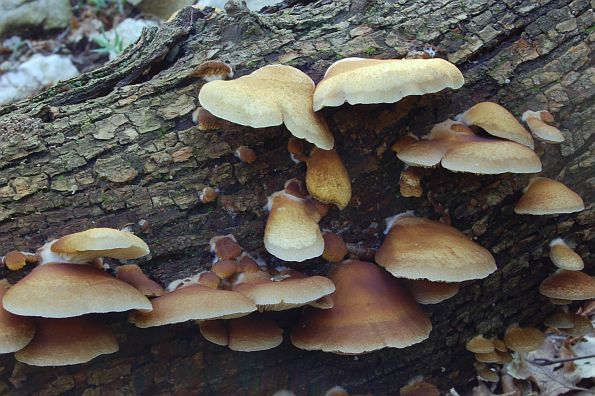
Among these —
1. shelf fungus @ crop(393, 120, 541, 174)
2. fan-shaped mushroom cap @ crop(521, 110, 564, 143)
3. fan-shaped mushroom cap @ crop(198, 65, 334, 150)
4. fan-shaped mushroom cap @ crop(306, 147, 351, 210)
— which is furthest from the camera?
fan-shaped mushroom cap @ crop(521, 110, 564, 143)

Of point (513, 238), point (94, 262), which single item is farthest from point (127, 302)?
point (513, 238)

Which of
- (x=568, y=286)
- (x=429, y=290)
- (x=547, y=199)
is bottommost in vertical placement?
(x=568, y=286)

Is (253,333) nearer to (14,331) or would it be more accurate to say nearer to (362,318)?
(362,318)

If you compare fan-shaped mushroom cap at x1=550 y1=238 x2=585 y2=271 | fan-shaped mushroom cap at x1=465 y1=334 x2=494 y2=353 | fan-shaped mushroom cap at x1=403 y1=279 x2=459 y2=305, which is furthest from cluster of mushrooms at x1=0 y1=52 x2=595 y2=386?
fan-shaped mushroom cap at x1=465 y1=334 x2=494 y2=353

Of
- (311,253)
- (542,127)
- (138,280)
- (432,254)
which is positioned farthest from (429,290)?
(138,280)

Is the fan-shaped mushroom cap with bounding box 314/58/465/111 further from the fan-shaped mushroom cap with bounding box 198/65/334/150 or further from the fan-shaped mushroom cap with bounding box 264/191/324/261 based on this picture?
the fan-shaped mushroom cap with bounding box 264/191/324/261

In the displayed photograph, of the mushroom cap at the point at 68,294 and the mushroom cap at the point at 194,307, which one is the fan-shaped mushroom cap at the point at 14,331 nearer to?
the mushroom cap at the point at 68,294

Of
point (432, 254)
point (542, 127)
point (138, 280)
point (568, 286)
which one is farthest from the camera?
point (568, 286)
